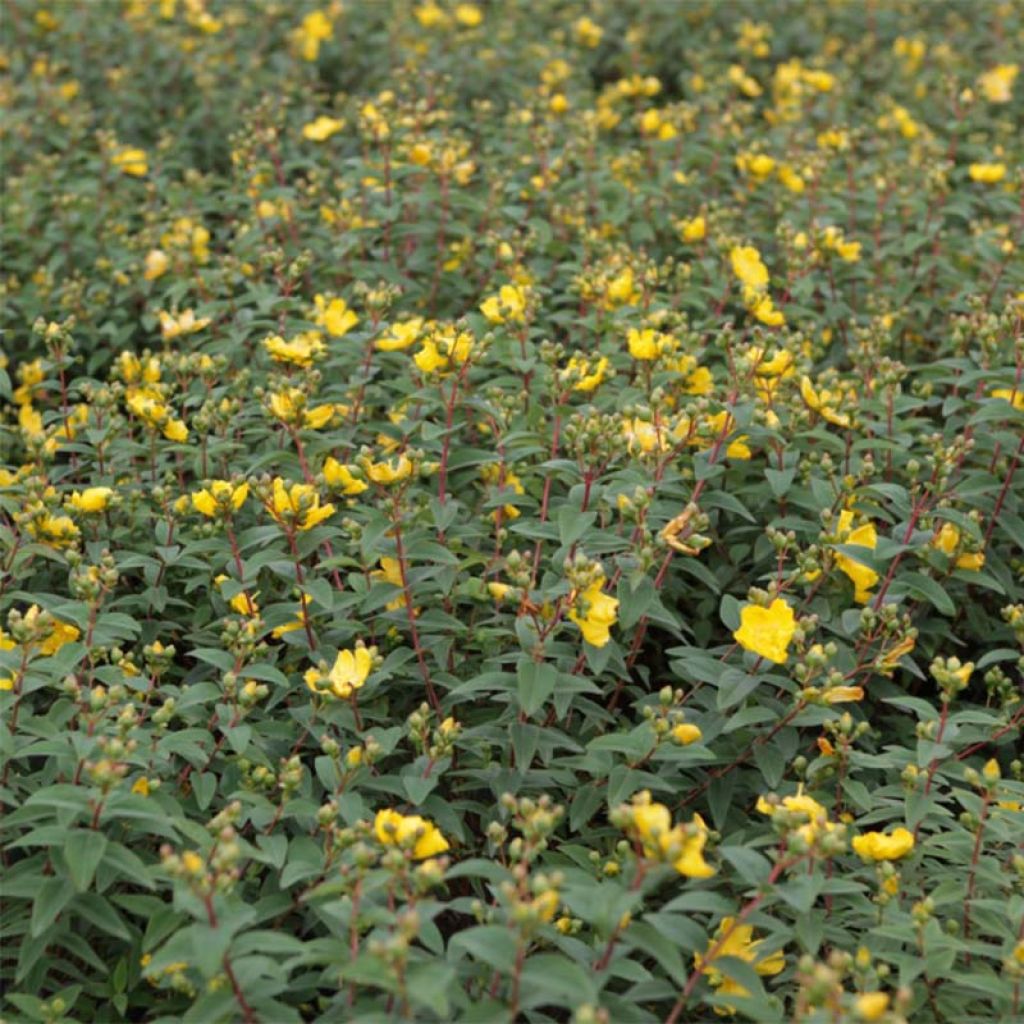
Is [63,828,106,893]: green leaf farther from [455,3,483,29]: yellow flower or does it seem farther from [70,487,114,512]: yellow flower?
[455,3,483,29]: yellow flower

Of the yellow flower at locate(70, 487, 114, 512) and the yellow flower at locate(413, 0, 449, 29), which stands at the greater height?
the yellow flower at locate(413, 0, 449, 29)

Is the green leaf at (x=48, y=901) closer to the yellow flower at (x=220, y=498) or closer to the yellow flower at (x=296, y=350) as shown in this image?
the yellow flower at (x=220, y=498)

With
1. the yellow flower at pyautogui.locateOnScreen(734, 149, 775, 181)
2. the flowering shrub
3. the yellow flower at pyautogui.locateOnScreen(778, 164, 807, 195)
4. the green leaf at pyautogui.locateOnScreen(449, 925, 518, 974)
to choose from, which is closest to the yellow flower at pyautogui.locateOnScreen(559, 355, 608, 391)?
the flowering shrub

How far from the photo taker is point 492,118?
5016 millimetres

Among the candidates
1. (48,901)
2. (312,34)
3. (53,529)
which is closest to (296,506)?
(53,529)

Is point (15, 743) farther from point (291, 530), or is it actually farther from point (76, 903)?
point (291, 530)

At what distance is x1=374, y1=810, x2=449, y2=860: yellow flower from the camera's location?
73.8 inches

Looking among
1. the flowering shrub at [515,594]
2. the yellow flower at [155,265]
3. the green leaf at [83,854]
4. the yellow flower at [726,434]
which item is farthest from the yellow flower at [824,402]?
the yellow flower at [155,265]

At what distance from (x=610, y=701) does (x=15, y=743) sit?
3.50 ft

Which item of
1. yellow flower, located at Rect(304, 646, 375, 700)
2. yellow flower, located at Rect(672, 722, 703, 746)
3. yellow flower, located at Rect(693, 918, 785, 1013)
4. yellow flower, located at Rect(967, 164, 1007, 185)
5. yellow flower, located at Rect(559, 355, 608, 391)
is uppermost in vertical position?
yellow flower, located at Rect(559, 355, 608, 391)

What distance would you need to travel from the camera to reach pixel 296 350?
9.17ft

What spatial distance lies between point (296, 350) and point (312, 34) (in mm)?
3100

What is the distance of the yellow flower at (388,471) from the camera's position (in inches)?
93.1

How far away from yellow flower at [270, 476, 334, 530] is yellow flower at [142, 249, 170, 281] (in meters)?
1.55
